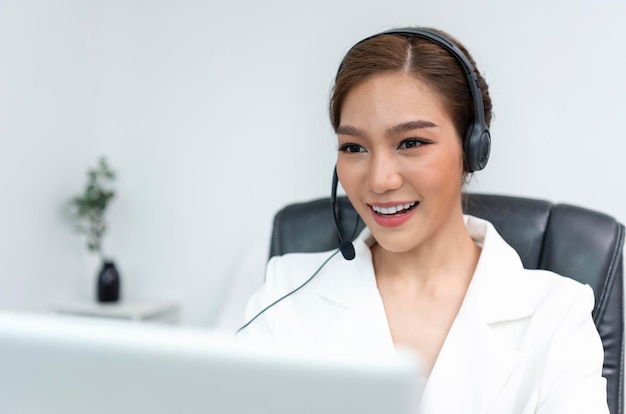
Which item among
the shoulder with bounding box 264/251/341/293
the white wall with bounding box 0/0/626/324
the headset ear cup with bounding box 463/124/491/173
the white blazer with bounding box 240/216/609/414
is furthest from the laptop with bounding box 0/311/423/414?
the white wall with bounding box 0/0/626/324

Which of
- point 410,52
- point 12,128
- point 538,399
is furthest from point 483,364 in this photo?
point 12,128

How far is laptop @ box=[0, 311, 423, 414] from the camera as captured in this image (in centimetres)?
37

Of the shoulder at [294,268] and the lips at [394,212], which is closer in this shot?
the lips at [394,212]

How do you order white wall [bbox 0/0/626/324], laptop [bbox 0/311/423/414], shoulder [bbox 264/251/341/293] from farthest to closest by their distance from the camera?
white wall [bbox 0/0/626/324], shoulder [bbox 264/251/341/293], laptop [bbox 0/311/423/414]

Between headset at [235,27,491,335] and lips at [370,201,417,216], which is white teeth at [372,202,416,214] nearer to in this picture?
lips at [370,201,417,216]

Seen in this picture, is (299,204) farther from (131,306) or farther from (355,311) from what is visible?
(131,306)

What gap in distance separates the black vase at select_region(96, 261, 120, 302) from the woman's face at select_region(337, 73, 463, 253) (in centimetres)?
141

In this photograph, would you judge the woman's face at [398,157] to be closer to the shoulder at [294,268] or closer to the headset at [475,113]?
the headset at [475,113]

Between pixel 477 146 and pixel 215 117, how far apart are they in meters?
1.38

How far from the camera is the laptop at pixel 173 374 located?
0.37 meters

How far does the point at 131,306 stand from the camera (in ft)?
7.84

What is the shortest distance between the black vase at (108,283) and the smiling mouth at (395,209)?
1458 mm

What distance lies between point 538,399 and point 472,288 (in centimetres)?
23

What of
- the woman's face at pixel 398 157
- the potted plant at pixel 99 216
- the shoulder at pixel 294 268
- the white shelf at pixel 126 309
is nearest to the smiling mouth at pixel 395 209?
the woman's face at pixel 398 157
